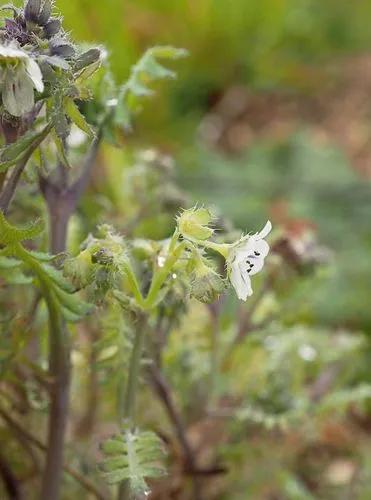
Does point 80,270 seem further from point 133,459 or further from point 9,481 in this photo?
point 9,481

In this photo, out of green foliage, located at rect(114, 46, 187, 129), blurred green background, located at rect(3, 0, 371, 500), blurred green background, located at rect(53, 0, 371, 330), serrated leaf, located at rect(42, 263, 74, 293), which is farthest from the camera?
blurred green background, located at rect(53, 0, 371, 330)

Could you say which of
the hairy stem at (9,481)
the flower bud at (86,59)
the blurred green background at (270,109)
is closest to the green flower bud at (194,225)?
the flower bud at (86,59)

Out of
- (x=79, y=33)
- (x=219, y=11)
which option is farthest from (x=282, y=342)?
(x=219, y=11)

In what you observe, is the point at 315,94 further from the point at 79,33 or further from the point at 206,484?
the point at 206,484

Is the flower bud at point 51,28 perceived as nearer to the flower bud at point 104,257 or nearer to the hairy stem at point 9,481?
the flower bud at point 104,257

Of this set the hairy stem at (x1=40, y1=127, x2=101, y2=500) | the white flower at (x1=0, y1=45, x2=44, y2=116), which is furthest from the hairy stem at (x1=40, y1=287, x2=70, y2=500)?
the white flower at (x1=0, y1=45, x2=44, y2=116)

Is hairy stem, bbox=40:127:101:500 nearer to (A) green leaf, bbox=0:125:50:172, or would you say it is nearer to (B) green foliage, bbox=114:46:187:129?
(B) green foliage, bbox=114:46:187:129
